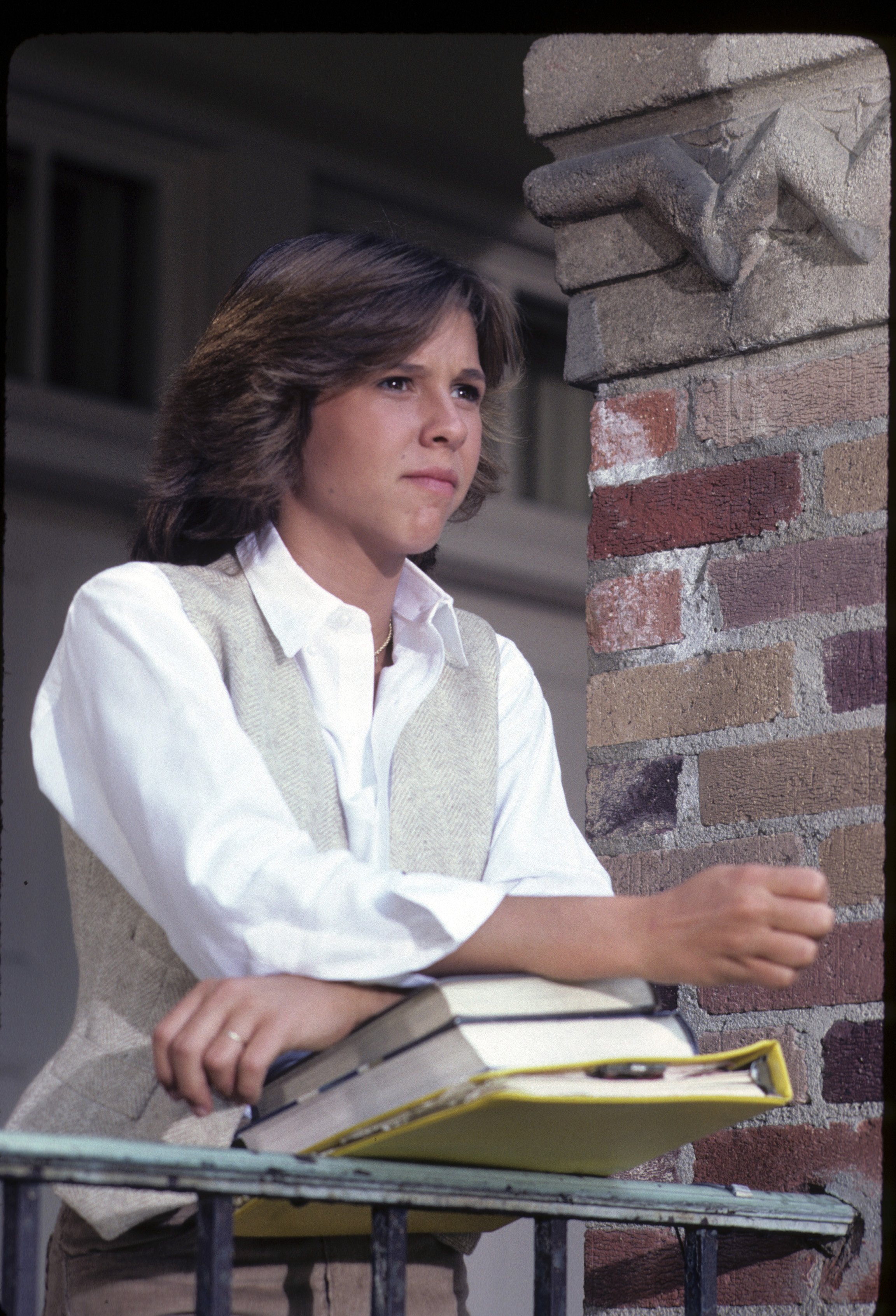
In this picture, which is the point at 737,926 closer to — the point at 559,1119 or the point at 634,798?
the point at 559,1119

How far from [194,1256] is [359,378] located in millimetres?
688

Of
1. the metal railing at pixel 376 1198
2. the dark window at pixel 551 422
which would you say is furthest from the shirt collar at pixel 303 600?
the dark window at pixel 551 422

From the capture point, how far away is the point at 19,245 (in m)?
3.20

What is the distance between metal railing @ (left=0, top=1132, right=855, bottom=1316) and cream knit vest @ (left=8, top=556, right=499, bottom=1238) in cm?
17

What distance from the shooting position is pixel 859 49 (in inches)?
59.0

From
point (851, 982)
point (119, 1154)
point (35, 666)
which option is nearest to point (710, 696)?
point (851, 982)

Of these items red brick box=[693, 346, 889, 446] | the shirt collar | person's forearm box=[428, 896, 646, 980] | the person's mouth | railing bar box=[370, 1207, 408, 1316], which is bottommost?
railing bar box=[370, 1207, 408, 1316]

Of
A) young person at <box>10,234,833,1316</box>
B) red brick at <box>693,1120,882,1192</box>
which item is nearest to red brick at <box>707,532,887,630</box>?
young person at <box>10,234,833,1316</box>

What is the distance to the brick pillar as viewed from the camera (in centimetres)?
145

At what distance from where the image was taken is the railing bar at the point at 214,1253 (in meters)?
0.94

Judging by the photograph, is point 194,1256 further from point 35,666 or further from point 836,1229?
point 35,666

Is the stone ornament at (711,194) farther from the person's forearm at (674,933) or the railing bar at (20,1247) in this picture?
the railing bar at (20,1247)

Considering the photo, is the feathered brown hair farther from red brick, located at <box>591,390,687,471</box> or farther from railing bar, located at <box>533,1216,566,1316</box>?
railing bar, located at <box>533,1216,566,1316</box>

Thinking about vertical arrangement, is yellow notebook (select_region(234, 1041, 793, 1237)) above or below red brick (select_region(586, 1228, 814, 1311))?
above
